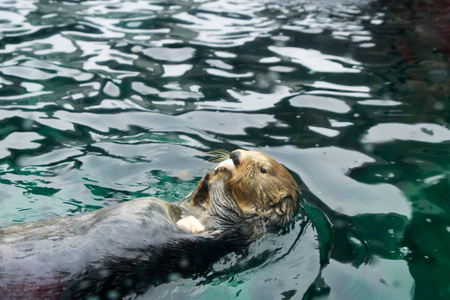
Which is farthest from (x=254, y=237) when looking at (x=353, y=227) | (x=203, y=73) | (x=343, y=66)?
(x=343, y=66)

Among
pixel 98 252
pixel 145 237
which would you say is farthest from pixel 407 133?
pixel 98 252

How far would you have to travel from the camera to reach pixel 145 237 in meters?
3.07

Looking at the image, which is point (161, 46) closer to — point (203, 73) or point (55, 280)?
point (203, 73)

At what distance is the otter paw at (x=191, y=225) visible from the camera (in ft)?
11.6

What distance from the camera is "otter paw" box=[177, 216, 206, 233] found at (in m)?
3.53

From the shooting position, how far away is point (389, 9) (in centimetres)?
947

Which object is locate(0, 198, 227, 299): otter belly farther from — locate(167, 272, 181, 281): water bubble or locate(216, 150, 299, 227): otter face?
locate(216, 150, 299, 227): otter face

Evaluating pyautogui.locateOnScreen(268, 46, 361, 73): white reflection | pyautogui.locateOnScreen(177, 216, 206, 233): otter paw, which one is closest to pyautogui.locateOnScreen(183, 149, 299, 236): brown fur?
pyautogui.locateOnScreen(177, 216, 206, 233): otter paw

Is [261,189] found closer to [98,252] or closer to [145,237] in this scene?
[145,237]

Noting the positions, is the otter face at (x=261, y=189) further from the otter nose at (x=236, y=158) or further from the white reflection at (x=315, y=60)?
the white reflection at (x=315, y=60)

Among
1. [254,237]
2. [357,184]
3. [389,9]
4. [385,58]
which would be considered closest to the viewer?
[254,237]

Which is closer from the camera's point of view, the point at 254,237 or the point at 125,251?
the point at 125,251

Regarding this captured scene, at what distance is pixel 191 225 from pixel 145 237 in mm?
566

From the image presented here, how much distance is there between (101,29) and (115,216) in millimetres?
5841
